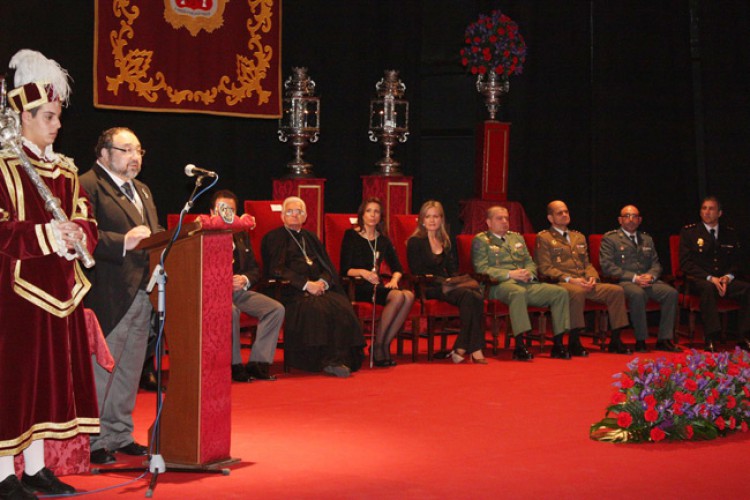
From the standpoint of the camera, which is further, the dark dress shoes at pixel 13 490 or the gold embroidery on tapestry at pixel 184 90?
the gold embroidery on tapestry at pixel 184 90

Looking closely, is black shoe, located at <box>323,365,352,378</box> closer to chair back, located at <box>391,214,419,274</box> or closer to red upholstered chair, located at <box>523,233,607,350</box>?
chair back, located at <box>391,214,419,274</box>

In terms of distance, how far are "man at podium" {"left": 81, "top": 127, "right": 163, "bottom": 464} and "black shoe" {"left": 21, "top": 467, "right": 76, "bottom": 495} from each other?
1.87 ft

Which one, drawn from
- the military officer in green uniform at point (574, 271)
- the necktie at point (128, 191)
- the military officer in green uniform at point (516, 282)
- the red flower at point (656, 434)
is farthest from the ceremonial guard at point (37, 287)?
the military officer in green uniform at point (574, 271)

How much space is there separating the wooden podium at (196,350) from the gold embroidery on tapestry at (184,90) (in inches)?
164

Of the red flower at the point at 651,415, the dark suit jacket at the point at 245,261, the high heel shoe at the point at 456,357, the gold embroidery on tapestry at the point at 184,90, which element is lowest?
the high heel shoe at the point at 456,357

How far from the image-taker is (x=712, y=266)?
29.1 feet

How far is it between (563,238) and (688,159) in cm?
253

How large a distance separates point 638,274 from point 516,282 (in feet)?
4.14

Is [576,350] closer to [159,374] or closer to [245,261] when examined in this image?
[245,261]

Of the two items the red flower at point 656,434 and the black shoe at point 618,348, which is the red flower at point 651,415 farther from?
the black shoe at point 618,348

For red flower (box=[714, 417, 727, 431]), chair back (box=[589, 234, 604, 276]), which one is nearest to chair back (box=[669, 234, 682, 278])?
chair back (box=[589, 234, 604, 276])

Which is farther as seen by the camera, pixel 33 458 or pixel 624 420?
pixel 624 420

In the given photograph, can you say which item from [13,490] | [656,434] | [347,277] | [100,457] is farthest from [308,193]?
[13,490]

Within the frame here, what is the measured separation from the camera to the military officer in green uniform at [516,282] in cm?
782
